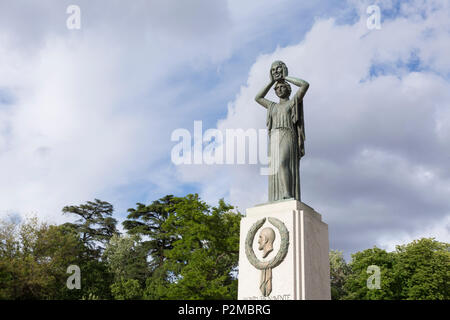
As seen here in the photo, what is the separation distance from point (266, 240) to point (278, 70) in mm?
4837

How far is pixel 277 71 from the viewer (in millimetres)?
12391

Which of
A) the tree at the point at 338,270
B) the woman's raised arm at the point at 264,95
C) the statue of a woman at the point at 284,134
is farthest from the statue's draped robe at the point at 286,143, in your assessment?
the tree at the point at 338,270

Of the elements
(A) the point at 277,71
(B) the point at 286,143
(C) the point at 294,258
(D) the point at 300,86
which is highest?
(A) the point at 277,71

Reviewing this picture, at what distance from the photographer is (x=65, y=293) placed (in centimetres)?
4188

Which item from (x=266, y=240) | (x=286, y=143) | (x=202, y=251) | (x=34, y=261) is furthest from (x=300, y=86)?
(x=34, y=261)

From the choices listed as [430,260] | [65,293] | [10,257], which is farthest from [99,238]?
[430,260]

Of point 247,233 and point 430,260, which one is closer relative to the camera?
point 247,233

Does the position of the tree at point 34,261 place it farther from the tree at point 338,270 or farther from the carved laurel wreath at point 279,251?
the tree at point 338,270

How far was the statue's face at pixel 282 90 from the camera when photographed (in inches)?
490

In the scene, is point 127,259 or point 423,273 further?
point 127,259

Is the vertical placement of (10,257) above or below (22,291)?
above

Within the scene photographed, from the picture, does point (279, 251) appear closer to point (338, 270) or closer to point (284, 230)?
point (284, 230)
